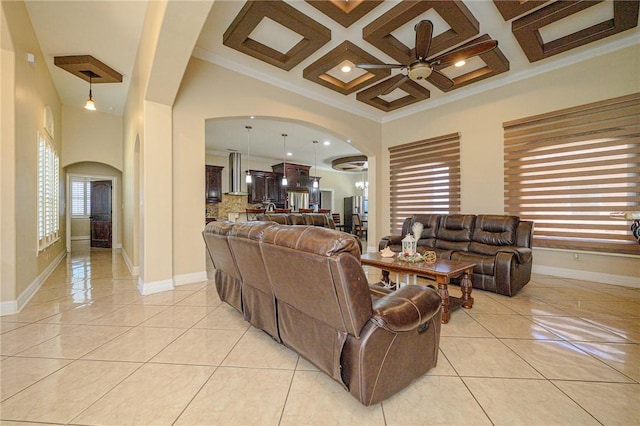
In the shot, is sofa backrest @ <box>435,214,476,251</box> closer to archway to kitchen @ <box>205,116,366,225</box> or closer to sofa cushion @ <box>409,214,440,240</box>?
sofa cushion @ <box>409,214,440,240</box>

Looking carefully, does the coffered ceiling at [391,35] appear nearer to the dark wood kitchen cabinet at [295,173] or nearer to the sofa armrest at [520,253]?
the sofa armrest at [520,253]

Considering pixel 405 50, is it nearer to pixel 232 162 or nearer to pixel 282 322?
pixel 282 322

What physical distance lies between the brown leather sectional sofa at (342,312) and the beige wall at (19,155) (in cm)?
284

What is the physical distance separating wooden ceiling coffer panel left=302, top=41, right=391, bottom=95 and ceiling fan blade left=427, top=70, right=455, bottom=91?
0.74 m

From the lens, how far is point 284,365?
181 centimetres

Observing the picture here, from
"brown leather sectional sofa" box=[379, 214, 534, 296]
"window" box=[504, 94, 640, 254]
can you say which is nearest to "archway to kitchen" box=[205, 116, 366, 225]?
"brown leather sectional sofa" box=[379, 214, 534, 296]

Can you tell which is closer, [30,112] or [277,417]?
[277,417]

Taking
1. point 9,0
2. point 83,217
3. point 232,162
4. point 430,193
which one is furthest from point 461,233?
point 83,217

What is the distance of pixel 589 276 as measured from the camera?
3840 mm

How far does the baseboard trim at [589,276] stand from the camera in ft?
11.6

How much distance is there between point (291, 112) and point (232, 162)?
451cm

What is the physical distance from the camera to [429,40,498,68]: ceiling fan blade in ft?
9.26

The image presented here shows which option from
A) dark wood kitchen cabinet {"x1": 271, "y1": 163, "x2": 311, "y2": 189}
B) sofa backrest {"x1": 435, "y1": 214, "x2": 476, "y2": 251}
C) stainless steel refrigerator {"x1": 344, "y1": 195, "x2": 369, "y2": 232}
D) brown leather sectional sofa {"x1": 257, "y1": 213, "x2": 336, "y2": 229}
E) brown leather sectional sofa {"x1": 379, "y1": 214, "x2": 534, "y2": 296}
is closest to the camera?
brown leather sectional sofa {"x1": 379, "y1": 214, "x2": 534, "y2": 296}

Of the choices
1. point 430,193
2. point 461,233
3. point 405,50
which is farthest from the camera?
point 430,193
